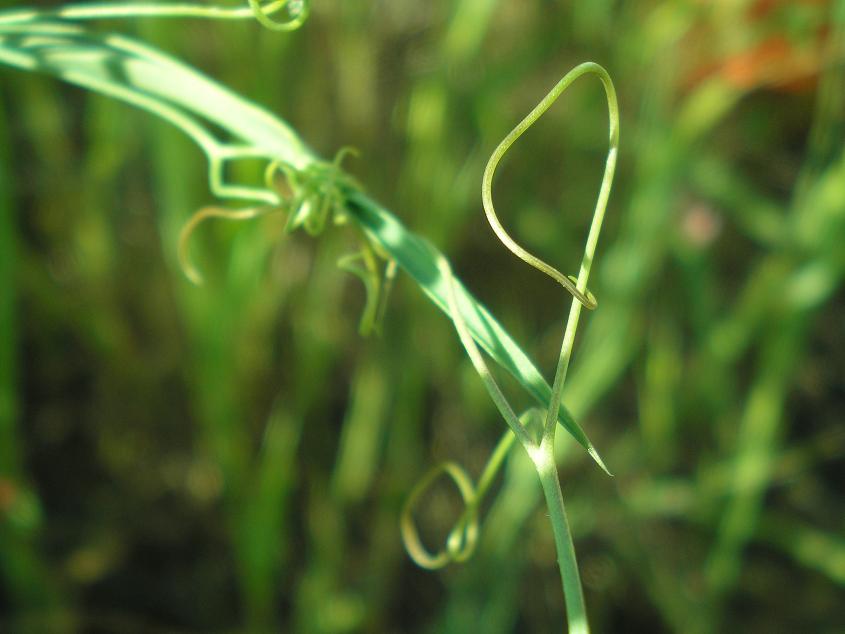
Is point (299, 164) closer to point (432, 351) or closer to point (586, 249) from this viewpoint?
point (586, 249)

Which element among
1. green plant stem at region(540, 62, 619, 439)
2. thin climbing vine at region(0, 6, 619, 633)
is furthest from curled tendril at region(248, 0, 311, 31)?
green plant stem at region(540, 62, 619, 439)

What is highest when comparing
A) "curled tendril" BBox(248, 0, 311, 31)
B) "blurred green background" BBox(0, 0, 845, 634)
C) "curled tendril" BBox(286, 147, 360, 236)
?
"curled tendril" BBox(248, 0, 311, 31)

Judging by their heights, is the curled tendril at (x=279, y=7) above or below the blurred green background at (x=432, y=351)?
above

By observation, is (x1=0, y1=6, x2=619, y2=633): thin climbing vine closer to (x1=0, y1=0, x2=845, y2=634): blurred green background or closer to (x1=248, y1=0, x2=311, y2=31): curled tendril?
(x1=248, y1=0, x2=311, y2=31): curled tendril

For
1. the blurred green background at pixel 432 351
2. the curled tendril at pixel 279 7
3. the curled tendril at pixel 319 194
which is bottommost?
the blurred green background at pixel 432 351

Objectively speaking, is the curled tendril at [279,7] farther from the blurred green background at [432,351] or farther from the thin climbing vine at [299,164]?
the blurred green background at [432,351]

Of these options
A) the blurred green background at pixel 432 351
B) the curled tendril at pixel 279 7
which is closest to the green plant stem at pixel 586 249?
the curled tendril at pixel 279 7

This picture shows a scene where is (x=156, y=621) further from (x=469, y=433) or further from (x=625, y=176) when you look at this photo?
(x=625, y=176)

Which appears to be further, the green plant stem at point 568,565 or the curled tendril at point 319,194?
the curled tendril at point 319,194

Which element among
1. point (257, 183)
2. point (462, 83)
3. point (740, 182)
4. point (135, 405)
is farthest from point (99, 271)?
point (740, 182)
